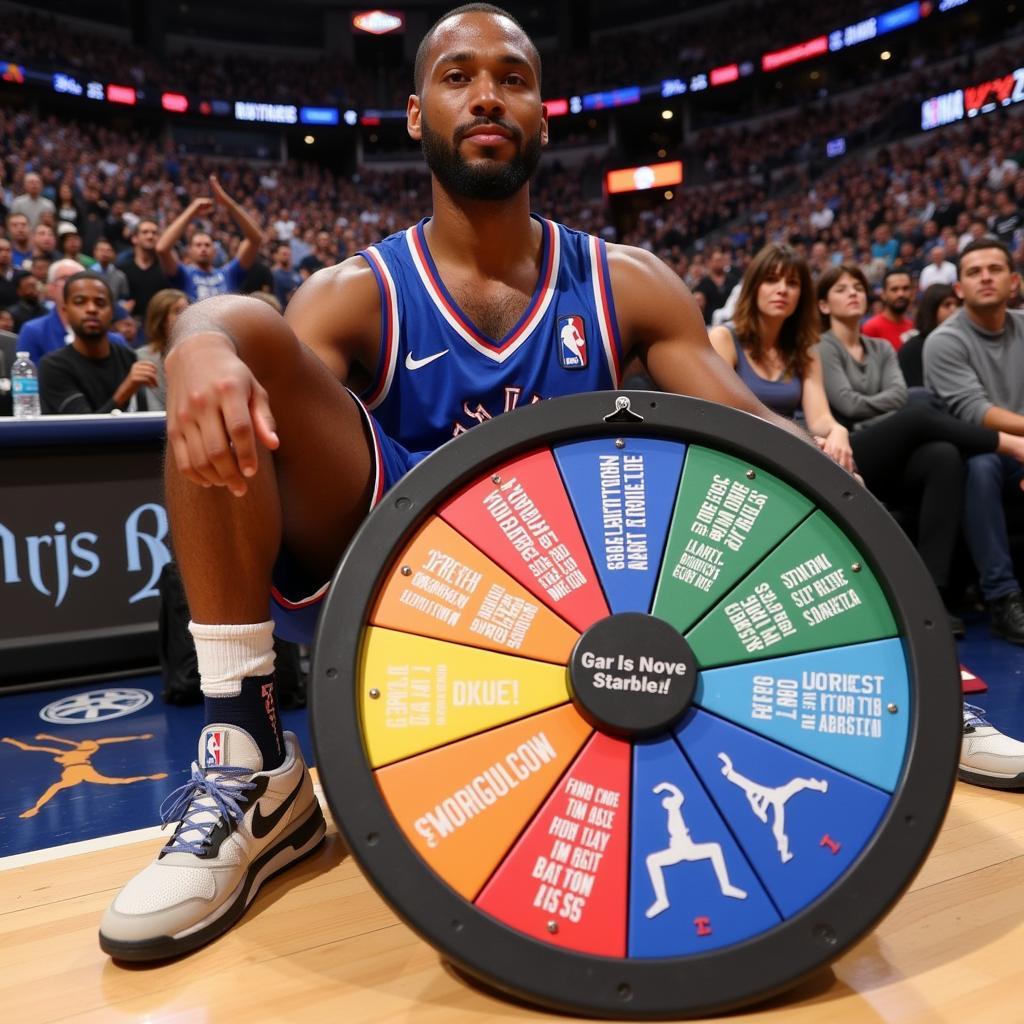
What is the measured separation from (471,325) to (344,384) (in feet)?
0.84

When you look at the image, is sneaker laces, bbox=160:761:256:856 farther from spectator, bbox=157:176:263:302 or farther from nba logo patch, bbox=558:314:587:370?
spectator, bbox=157:176:263:302

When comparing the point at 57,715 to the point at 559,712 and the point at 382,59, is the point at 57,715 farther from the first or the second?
the point at 382,59

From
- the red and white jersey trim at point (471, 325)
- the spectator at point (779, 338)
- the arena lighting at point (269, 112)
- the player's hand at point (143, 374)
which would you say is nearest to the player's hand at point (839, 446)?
the spectator at point (779, 338)

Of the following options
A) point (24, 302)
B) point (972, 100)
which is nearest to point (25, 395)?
point (24, 302)

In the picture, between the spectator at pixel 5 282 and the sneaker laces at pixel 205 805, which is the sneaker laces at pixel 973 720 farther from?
the spectator at pixel 5 282

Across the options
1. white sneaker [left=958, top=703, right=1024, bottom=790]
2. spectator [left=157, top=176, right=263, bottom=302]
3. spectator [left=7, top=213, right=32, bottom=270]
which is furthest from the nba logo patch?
spectator [left=7, top=213, right=32, bottom=270]

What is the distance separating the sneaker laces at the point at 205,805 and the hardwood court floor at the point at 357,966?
5.4 inches

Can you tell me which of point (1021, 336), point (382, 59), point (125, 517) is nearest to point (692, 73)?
point (382, 59)

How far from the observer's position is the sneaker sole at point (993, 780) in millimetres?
1746

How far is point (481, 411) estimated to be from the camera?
67.1 inches

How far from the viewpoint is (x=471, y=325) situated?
5.66ft

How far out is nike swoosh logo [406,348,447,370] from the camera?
66.8 inches

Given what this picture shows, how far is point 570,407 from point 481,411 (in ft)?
1.59

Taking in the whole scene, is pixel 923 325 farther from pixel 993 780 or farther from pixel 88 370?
pixel 88 370
